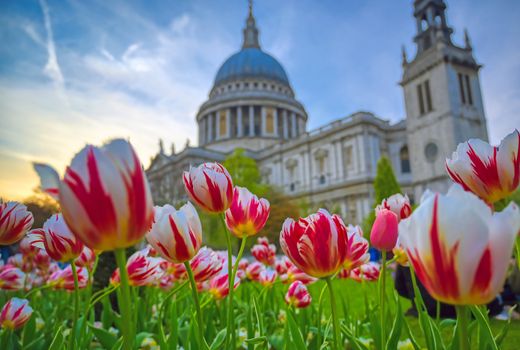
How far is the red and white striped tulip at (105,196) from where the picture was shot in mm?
543

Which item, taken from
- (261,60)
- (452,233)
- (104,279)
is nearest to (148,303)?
(104,279)

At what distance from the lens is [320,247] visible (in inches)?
32.0

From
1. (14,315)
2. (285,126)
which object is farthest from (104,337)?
(285,126)

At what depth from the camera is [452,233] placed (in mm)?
504

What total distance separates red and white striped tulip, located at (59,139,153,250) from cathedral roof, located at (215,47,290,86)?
45.5 m

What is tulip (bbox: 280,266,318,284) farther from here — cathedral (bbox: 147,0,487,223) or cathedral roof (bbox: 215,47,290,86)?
cathedral roof (bbox: 215,47,290,86)

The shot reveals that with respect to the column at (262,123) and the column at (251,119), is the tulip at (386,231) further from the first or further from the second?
the column at (262,123)

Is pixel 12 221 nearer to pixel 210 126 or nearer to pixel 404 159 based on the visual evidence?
pixel 404 159

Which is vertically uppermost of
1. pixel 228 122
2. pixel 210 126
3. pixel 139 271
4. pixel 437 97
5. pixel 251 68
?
pixel 251 68

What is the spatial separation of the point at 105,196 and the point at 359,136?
94.9 ft

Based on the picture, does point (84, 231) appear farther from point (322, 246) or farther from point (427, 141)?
point (427, 141)

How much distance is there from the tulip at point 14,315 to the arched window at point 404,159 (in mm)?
29164

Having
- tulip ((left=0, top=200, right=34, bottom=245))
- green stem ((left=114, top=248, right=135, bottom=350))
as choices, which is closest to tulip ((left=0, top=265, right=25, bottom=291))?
tulip ((left=0, top=200, right=34, bottom=245))

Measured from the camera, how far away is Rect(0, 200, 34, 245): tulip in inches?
41.2
